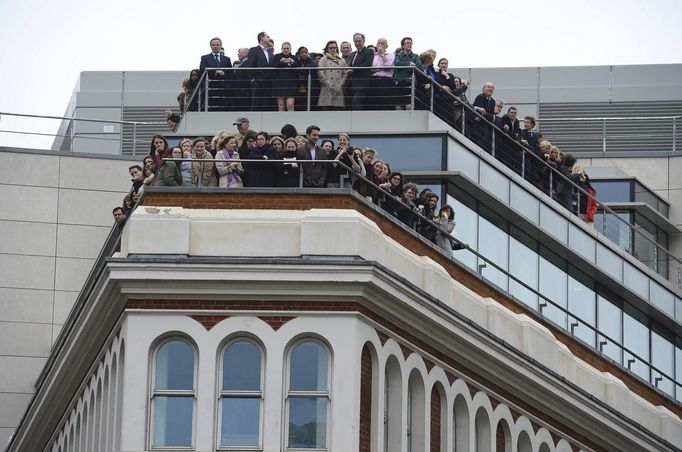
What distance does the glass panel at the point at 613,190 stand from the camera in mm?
70438

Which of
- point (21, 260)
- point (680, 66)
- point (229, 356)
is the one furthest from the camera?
point (680, 66)

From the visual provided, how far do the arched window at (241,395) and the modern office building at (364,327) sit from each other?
0.03 meters

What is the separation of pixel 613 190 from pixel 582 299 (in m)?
11.0

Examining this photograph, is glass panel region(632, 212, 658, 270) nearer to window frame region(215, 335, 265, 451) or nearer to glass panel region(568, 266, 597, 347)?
glass panel region(568, 266, 597, 347)

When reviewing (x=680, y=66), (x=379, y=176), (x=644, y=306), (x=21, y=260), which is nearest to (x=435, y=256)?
(x=379, y=176)

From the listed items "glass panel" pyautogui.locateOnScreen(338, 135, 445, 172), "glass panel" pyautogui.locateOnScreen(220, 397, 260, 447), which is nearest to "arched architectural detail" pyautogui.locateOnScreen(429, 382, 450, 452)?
"glass panel" pyautogui.locateOnScreen(220, 397, 260, 447)

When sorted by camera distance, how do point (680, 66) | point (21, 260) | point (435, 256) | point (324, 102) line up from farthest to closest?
point (680, 66) < point (21, 260) < point (324, 102) < point (435, 256)

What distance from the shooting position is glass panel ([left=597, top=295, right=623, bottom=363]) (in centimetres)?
5953

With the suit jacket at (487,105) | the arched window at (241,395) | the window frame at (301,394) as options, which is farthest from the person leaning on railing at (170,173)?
the suit jacket at (487,105)

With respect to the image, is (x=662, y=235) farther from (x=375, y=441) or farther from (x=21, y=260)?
(x=375, y=441)

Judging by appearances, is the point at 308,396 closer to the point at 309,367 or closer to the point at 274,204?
the point at 309,367

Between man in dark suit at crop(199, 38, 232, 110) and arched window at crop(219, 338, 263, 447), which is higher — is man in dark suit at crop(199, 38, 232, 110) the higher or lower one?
the higher one

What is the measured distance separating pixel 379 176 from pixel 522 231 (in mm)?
9410

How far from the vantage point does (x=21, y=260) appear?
69000mm
